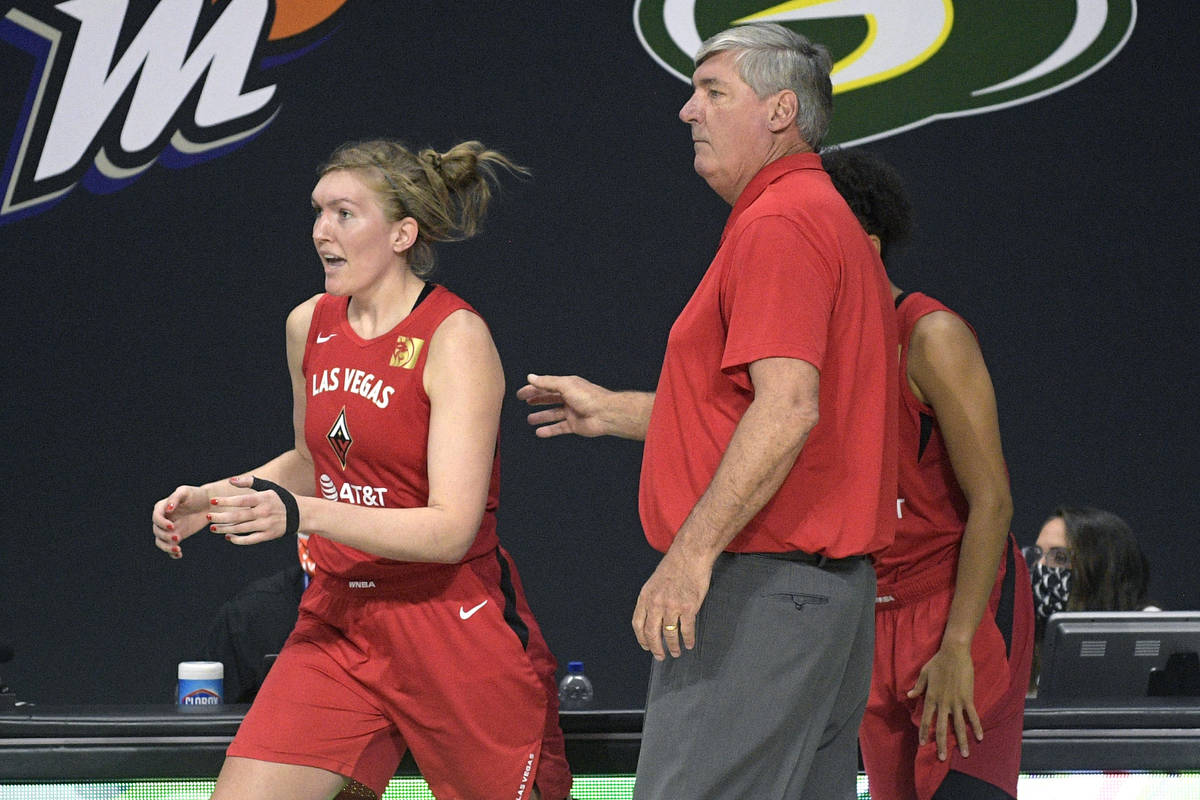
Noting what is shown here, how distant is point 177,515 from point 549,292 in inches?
A: 116

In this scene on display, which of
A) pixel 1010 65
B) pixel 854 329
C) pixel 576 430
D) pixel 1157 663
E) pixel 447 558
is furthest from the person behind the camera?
pixel 1010 65

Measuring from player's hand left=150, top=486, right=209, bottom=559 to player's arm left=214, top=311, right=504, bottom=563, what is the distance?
127mm

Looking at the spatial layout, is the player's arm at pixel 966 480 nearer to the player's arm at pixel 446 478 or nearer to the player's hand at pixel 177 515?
the player's arm at pixel 446 478

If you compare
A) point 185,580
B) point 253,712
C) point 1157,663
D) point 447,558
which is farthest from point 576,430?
point 185,580

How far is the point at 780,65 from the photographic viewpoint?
1.90m

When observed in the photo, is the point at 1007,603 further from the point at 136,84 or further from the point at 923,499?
the point at 136,84

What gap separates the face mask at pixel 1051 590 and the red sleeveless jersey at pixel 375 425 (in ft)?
7.42

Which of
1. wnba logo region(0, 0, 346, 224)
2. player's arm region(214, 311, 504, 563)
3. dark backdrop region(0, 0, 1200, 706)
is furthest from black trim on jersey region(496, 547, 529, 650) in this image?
wnba logo region(0, 0, 346, 224)

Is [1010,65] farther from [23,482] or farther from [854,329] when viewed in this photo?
[23,482]

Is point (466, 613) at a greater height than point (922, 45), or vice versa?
point (922, 45)

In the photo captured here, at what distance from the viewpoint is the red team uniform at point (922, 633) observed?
7.02ft

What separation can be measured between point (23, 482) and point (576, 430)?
325 cm

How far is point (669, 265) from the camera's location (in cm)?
486

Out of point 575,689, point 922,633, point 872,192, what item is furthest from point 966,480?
point 575,689
